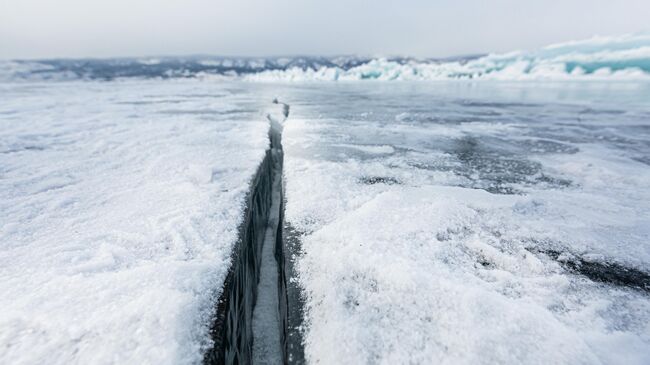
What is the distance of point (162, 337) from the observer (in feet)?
3.35

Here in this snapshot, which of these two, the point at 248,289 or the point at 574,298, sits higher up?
the point at 574,298

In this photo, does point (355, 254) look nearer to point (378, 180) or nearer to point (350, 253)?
point (350, 253)

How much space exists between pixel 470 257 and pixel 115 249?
1757 mm

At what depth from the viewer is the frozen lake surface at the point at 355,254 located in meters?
1.07

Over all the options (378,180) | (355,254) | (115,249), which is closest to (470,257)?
(355,254)

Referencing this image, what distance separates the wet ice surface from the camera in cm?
109

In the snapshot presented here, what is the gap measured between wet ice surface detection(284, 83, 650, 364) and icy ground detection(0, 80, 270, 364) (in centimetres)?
45

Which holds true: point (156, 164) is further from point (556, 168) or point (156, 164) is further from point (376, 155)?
point (556, 168)

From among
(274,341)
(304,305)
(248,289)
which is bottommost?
(274,341)

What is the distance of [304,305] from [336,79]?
162ft

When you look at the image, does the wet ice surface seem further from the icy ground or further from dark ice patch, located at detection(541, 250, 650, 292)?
the icy ground

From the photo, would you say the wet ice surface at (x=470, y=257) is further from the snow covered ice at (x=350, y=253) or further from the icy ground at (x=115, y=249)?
the icy ground at (x=115, y=249)

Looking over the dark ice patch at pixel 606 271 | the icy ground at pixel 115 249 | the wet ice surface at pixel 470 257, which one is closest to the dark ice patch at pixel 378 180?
the wet ice surface at pixel 470 257

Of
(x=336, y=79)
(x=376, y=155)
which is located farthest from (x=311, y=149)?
(x=336, y=79)
